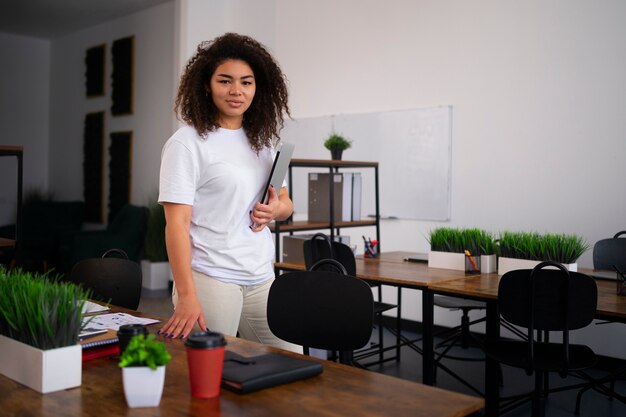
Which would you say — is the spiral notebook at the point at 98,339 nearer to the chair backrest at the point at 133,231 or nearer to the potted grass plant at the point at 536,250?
the potted grass plant at the point at 536,250

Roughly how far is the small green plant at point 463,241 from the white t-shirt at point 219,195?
208 centimetres

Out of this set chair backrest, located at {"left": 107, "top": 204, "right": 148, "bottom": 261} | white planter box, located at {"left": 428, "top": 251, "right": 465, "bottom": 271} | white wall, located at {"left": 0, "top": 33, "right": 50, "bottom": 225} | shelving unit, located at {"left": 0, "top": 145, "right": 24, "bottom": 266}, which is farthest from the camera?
white wall, located at {"left": 0, "top": 33, "right": 50, "bottom": 225}

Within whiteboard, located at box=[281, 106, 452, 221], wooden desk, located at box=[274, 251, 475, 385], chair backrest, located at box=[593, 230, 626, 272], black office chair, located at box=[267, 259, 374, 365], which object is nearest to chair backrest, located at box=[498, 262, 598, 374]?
wooden desk, located at box=[274, 251, 475, 385]

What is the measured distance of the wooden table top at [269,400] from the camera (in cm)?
124

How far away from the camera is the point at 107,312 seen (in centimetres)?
213

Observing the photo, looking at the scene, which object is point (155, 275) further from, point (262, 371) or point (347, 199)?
point (262, 371)

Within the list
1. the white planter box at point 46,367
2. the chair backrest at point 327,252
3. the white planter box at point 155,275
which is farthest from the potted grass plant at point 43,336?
the white planter box at point 155,275

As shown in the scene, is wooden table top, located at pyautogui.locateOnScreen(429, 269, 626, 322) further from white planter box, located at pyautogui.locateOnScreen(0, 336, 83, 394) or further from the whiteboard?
white planter box, located at pyautogui.locateOnScreen(0, 336, 83, 394)

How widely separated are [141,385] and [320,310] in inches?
35.5

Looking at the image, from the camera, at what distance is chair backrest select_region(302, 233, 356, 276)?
3.77 metres

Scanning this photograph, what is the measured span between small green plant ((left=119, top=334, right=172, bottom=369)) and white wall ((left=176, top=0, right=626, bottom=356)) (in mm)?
3945

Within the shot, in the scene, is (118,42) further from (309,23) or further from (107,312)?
(107,312)

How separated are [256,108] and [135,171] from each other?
6.32m

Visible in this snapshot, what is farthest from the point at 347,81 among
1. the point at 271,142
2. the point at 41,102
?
the point at 41,102
